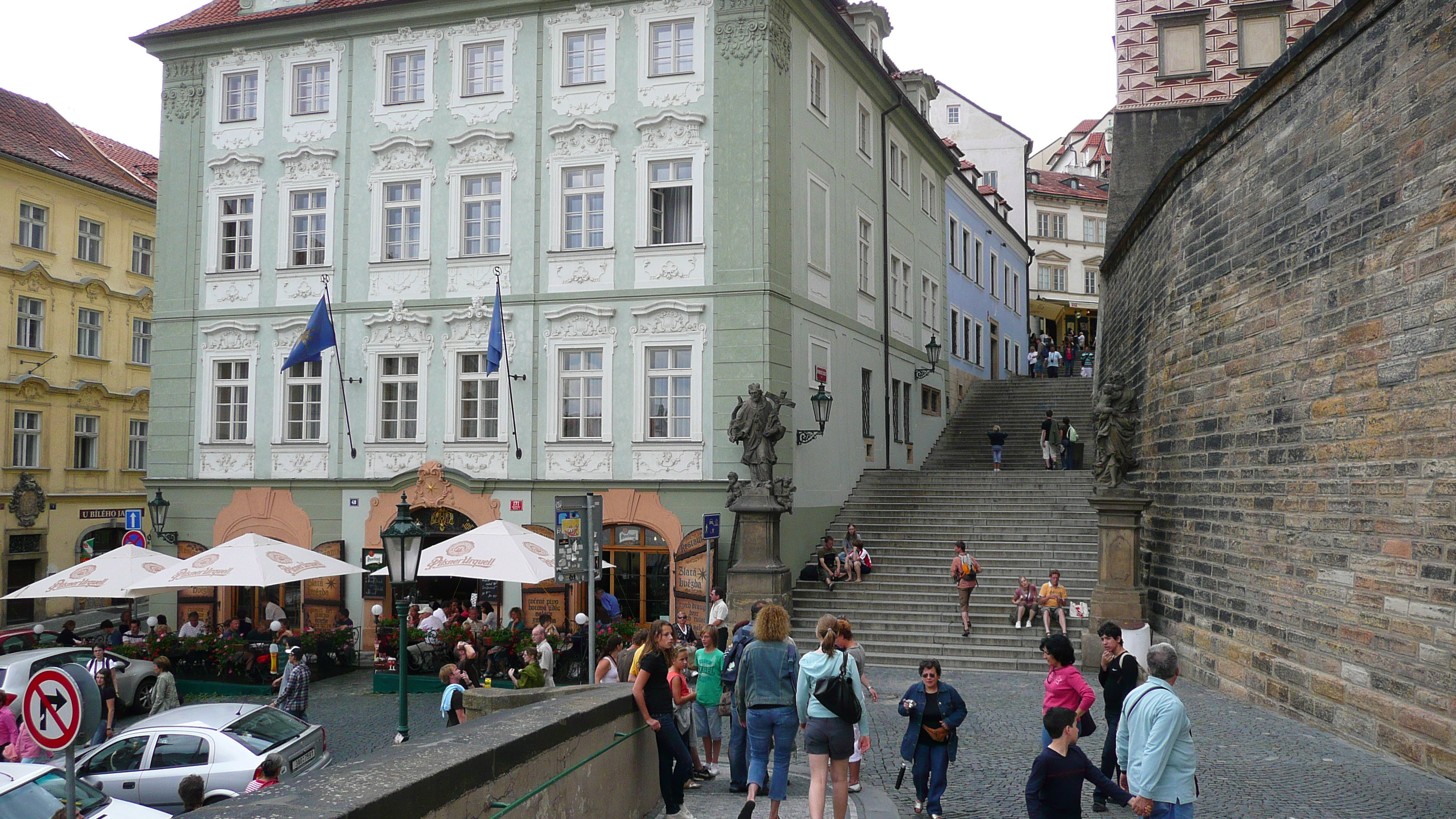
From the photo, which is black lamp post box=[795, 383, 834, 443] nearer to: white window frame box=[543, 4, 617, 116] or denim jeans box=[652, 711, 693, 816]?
white window frame box=[543, 4, 617, 116]

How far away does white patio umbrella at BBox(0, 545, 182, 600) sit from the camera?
18188 mm

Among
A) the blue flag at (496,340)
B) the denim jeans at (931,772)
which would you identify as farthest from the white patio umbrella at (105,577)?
the denim jeans at (931,772)

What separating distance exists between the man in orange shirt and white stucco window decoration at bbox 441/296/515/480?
11013 millimetres

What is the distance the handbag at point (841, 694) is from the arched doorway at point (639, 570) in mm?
14283

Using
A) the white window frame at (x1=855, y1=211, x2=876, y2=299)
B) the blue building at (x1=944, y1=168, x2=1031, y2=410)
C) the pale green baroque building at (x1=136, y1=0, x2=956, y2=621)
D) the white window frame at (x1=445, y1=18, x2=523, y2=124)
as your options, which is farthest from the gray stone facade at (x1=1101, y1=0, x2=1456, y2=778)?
the blue building at (x1=944, y1=168, x2=1031, y2=410)

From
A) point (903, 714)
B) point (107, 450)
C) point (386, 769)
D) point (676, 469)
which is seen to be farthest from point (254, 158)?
point (386, 769)

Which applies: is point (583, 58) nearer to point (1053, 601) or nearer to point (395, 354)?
point (395, 354)

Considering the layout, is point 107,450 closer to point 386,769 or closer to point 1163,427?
point 1163,427

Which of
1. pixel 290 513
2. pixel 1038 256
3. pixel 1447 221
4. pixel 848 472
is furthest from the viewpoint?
pixel 1038 256

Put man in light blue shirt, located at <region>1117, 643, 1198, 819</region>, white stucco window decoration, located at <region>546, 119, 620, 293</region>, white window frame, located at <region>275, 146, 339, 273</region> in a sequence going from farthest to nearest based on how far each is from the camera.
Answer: white window frame, located at <region>275, 146, 339, 273</region> < white stucco window decoration, located at <region>546, 119, 620, 293</region> < man in light blue shirt, located at <region>1117, 643, 1198, 819</region>

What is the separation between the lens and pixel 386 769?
199 inches

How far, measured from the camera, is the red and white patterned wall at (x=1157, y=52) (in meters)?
27.4

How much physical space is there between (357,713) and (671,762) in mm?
10083

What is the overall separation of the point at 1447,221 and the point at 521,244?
17.3 m
